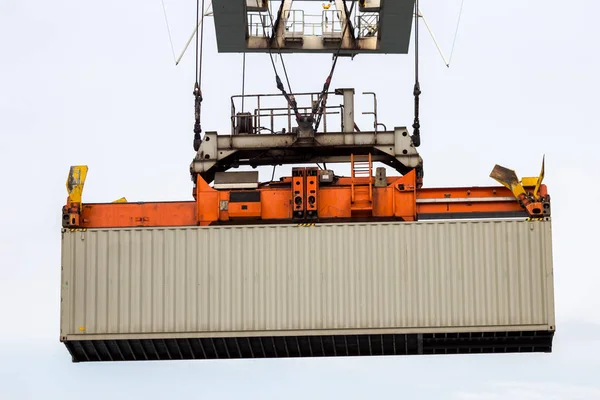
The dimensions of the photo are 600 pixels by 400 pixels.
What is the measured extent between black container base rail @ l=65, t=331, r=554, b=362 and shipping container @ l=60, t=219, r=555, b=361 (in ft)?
0.13

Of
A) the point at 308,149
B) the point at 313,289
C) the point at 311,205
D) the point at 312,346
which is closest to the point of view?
the point at 313,289

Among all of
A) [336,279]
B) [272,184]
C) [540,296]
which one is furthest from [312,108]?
[540,296]

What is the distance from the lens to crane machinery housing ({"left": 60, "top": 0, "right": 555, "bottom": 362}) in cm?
3531

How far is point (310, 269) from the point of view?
3553cm

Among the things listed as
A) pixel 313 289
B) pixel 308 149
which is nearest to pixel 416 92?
pixel 308 149

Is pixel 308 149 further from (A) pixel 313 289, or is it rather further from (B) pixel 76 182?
(B) pixel 76 182

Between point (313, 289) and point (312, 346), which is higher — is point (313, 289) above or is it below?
above

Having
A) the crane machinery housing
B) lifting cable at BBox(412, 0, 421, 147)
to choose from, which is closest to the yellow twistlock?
the crane machinery housing

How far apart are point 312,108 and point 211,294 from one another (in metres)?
5.92

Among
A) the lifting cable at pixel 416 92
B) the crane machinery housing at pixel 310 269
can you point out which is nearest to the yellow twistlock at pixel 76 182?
the crane machinery housing at pixel 310 269

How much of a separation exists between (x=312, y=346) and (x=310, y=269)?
6.09 feet

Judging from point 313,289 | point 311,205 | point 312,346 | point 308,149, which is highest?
point 308,149

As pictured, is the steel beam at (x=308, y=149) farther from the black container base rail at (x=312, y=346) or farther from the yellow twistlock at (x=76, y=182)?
the black container base rail at (x=312, y=346)

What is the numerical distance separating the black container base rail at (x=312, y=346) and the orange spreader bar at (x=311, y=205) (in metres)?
2.83
